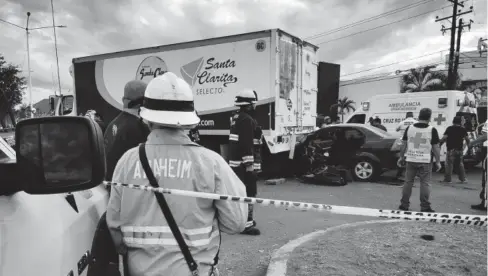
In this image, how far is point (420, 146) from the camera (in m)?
6.08

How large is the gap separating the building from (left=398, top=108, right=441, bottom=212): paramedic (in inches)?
1511

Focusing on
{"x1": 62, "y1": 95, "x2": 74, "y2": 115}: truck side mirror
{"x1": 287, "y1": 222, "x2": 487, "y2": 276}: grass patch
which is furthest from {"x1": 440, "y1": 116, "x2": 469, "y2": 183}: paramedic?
{"x1": 62, "y1": 95, "x2": 74, "y2": 115}: truck side mirror

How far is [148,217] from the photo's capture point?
169 centimetres

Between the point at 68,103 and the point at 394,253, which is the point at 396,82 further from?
the point at 394,253

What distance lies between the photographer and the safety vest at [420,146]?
6.06 m

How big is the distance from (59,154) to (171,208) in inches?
26.2

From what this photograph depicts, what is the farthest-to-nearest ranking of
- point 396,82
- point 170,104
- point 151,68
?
point 396,82, point 151,68, point 170,104

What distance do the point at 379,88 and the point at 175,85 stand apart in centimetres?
5372

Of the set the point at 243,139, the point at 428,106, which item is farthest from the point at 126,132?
the point at 428,106

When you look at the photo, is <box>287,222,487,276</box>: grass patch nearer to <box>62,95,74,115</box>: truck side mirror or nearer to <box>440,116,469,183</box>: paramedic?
<box>440,116,469,183</box>: paramedic

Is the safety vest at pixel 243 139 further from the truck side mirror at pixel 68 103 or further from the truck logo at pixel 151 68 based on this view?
the truck side mirror at pixel 68 103

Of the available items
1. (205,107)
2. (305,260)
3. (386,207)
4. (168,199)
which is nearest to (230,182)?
(168,199)

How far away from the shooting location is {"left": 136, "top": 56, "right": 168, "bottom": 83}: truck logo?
983cm

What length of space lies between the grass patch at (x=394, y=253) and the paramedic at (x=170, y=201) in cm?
199
